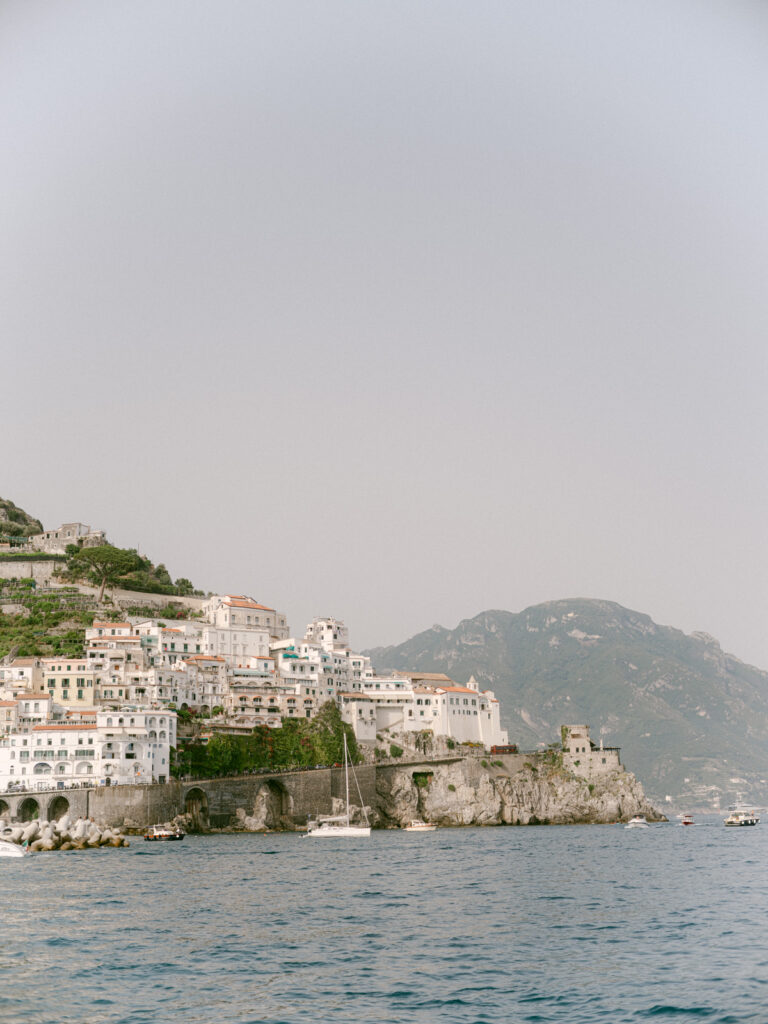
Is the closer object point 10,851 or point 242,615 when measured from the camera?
point 10,851

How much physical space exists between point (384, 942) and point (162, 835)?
46.4 metres

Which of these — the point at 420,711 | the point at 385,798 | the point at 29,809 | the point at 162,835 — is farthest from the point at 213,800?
the point at 420,711

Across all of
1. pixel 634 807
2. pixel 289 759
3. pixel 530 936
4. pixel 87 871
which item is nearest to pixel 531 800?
pixel 634 807

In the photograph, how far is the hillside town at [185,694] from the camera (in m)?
→ 81.1

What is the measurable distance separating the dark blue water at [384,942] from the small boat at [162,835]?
62.4 ft

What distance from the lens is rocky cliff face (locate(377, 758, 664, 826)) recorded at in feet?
309

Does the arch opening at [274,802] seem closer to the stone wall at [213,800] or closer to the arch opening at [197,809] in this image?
the stone wall at [213,800]

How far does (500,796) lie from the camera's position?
323 feet

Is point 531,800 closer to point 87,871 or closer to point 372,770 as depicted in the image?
point 372,770

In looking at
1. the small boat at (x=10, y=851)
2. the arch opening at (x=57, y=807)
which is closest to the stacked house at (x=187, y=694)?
the arch opening at (x=57, y=807)

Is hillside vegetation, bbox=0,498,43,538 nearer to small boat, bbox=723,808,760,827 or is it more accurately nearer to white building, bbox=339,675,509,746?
white building, bbox=339,675,509,746

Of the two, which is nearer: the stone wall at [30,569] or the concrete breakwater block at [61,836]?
the concrete breakwater block at [61,836]

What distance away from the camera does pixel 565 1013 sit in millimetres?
20750

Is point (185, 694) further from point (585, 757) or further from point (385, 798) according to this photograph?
point (585, 757)
